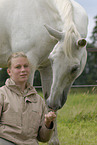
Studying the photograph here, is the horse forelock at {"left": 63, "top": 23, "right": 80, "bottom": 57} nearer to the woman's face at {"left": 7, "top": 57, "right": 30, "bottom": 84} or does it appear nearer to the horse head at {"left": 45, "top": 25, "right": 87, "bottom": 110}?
the horse head at {"left": 45, "top": 25, "right": 87, "bottom": 110}

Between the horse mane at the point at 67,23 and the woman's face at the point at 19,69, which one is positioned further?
the horse mane at the point at 67,23

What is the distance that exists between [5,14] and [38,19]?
0.40m

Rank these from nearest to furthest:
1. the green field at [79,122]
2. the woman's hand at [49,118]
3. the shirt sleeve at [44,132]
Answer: the woman's hand at [49,118] → the shirt sleeve at [44,132] → the green field at [79,122]

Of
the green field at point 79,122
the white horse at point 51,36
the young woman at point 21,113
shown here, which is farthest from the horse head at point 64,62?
the green field at point 79,122

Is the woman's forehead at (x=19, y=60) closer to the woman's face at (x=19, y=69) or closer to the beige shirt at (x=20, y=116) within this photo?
the woman's face at (x=19, y=69)

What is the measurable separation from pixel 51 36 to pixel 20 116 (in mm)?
1018

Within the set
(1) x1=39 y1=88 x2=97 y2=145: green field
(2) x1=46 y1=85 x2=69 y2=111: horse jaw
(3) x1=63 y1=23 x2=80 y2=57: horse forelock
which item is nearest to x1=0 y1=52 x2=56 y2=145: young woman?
(2) x1=46 y1=85 x2=69 y2=111: horse jaw

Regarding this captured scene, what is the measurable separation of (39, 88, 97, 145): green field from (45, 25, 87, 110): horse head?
82cm

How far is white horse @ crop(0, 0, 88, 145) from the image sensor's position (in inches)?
70.9

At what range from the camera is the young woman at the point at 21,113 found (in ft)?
3.95

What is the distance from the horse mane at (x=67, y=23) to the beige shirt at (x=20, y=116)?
641mm

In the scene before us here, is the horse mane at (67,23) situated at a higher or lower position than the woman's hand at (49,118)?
higher

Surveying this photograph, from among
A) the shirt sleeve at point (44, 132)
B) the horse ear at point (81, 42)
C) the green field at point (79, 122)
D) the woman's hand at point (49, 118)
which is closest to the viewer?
the woman's hand at point (49, 118)

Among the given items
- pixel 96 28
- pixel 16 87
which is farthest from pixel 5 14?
pixel 96 28
